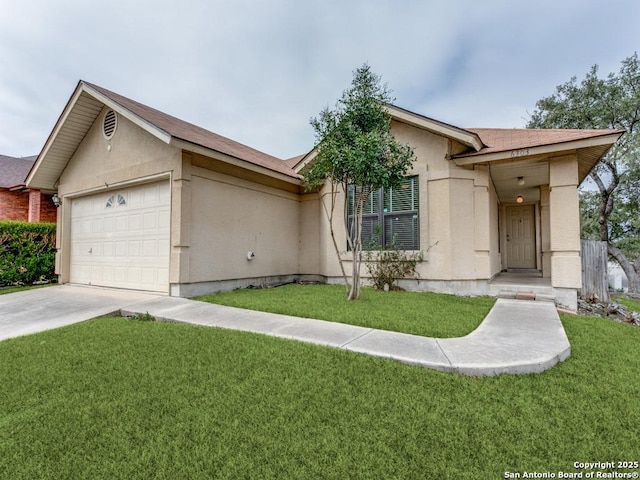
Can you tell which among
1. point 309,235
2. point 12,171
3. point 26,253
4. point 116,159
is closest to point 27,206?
point 12,171

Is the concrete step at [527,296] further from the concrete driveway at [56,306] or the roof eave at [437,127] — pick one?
the concrete driveway at [56,306]

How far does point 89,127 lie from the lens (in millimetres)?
8969

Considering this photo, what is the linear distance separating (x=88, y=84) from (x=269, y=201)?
5.28 metres

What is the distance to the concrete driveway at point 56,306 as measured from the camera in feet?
16.9

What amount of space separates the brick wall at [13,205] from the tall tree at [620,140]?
26369mm

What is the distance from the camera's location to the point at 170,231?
712cm

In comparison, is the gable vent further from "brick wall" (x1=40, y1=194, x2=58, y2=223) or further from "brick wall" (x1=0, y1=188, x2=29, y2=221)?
"brick wall" (x1=0, y1=188, x2=29, y2=221)

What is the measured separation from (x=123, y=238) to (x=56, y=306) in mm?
2253

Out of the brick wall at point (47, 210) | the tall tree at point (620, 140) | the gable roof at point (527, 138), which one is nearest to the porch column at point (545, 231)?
the gable roof at point (527, 138)

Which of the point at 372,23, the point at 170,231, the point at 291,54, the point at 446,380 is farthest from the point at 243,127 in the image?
the point at 446,380

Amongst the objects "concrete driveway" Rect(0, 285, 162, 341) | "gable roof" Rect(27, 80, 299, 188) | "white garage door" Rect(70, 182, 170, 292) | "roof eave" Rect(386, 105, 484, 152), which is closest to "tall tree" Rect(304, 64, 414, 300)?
"roof eave" Rect(386, 105, 484, 152)

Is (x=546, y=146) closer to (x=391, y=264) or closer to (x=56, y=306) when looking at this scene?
(x=391, y=264)

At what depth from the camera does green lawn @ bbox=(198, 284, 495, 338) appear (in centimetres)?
453

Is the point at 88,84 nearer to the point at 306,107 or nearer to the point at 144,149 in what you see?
the point at 144,149
